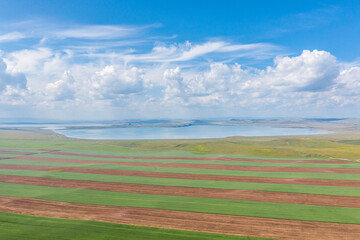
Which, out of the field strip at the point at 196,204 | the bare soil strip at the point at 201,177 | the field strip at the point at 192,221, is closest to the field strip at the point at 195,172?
the bare soil strip at the point at 201,177

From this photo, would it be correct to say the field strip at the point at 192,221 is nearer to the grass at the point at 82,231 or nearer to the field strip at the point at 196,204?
the grass at the point at 82,231

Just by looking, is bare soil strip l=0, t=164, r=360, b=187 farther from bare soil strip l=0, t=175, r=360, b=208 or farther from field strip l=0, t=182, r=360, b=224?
field strip l=0, t=182, r=360, b=224

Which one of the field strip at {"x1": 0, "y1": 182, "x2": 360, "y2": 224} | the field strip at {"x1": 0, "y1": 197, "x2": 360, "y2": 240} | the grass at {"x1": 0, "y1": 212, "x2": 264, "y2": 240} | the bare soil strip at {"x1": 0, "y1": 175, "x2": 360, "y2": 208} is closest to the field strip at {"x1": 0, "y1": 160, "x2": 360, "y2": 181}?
the bare soil strip at {"x1": 0, "y1": 175, "x2": 360, "y2": 208}

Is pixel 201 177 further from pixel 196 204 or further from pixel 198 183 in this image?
pixel 196 204

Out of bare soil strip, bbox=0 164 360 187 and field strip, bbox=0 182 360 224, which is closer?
→ field strip, bbox=0 182 360 224

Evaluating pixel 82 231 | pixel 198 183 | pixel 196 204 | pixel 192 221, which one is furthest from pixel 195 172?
pixel 82 231

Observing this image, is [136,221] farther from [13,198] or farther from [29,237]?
[13,198]
